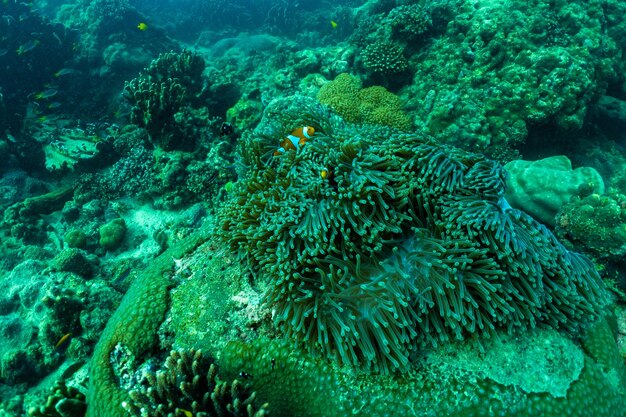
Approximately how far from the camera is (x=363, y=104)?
7.11m

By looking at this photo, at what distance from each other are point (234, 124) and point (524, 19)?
6.68 meters

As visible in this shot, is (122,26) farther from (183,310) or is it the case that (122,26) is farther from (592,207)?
(592,207)

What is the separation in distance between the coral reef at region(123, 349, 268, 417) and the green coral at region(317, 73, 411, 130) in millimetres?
5011

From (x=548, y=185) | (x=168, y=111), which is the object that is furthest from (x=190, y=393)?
(x=168, y=111)

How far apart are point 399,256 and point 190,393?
80.1 inches

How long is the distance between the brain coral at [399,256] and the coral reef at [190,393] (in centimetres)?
65

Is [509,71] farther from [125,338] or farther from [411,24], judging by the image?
[125,338]

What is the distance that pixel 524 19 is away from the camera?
7578 mm

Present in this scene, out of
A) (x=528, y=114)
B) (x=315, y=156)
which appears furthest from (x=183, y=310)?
(x=528, y=114)

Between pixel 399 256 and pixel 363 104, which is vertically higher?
pixel 399 256

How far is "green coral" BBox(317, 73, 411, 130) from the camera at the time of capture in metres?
6.87

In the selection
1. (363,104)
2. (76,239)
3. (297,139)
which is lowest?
(76,239)

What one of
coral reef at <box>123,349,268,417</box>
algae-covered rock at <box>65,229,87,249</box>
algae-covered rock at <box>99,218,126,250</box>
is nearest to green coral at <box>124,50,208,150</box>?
algae-covered rock at <box>99,218,126,250</box>

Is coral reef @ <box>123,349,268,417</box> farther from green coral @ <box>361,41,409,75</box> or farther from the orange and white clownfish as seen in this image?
green coral @ <box>361,41,409,75</box>
